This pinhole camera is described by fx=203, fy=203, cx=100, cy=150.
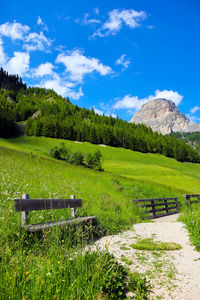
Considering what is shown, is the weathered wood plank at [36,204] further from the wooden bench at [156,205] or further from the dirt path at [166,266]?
the wooden bench at [156,205]

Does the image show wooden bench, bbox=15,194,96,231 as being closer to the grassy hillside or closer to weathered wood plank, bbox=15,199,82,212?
weathered wood plank, bbox=15,199,82,212

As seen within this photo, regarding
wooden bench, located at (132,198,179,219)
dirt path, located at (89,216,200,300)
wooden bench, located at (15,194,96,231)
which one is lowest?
wooden bench, located at (132,198,179,219)

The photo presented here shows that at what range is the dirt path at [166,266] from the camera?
14.0ft

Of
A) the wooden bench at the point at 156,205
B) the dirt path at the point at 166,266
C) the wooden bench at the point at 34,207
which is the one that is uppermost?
the wooden bench at the point at 34,207

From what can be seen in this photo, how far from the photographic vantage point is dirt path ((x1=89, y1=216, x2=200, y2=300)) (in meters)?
4.27

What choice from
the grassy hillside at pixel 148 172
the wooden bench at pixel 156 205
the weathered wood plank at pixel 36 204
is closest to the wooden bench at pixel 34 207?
the weathered wood plank at pixel 36 204

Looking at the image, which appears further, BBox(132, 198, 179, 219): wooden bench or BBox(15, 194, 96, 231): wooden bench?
BBox(132, 198, 179, 219): wooden bench

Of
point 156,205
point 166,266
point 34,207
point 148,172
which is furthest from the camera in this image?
point 148,172

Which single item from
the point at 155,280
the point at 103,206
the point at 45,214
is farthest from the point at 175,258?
the point at 103,206

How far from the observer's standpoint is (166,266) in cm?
544

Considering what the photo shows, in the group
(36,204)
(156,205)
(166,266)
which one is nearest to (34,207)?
(36,204)

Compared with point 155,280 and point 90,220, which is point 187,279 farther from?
point 90,220

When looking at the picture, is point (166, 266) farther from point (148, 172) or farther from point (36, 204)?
point (148, 172)

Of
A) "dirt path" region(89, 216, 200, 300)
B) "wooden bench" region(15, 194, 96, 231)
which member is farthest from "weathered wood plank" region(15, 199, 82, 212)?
"dirt path" region(89, 216, 200, 300)
